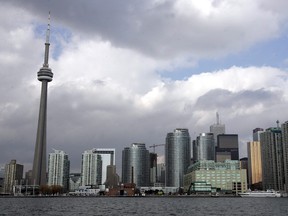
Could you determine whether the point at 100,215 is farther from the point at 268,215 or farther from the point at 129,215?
the point at 268,215

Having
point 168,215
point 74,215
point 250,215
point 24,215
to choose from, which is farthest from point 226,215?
point 24,215

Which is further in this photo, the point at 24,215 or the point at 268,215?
the point at 268,215

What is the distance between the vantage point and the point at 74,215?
4139 inches

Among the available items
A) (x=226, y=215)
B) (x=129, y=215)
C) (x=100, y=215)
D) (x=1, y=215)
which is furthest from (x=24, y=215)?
(x=226, y=215)

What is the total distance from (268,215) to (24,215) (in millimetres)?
63828

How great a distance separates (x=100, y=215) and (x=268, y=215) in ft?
148

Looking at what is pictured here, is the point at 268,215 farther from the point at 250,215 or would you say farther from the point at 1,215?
the point at 1,215

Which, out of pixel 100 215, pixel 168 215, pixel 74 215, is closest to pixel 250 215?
pixel 168 215

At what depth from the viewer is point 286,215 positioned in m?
108

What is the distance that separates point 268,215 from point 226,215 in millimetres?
12150

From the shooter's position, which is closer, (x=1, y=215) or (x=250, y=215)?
(x=1, y=215)

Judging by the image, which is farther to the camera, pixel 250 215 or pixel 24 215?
pixel 250 215

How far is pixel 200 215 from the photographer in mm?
107938

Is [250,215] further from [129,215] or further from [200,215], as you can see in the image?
[129,215]
